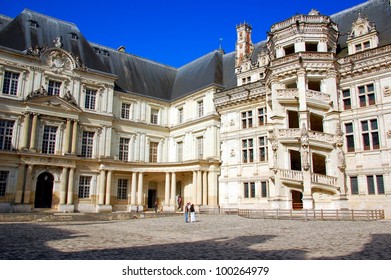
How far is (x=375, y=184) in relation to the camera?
22578 mm

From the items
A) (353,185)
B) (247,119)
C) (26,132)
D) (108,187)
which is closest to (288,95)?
(247,119)

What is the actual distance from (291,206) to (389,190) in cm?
620

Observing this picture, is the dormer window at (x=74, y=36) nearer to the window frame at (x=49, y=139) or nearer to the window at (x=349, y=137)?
the window frame at (x=49, y=139)

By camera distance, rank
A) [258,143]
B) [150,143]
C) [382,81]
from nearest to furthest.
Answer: [382,81]
[258,143]
[150,143]

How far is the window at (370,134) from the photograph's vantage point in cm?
2327

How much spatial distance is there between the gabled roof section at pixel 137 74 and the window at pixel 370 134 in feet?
76.1

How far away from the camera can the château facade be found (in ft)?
78.0

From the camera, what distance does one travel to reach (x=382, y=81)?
926 inches

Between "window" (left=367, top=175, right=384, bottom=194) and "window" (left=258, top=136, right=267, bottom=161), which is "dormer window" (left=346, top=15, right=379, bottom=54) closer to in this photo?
"window" (left=367, top=175, right=384, bottom=194)

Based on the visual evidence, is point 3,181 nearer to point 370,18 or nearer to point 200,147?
point 200,147

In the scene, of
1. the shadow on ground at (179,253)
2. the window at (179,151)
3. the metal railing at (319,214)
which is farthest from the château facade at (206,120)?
the shadow on ground at (179,253)

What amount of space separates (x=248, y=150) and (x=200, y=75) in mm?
12514
